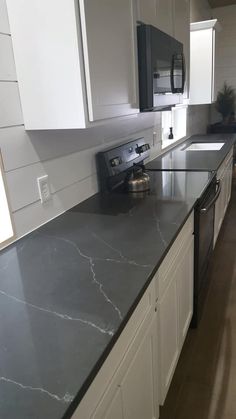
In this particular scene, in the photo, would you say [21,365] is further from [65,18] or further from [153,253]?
[65,18]

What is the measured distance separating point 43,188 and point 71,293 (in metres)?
0.62

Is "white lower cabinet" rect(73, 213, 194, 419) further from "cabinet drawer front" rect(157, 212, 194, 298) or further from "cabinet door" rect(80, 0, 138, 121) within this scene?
"cabinet door" rect(80, 0, 138, 121)

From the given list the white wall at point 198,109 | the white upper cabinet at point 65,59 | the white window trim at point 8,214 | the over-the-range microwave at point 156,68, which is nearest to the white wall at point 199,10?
the white wall at point 198,109

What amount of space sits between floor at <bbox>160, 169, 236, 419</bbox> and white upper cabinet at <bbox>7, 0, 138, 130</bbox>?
137 centimetres

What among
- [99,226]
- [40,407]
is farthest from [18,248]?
[40,407]

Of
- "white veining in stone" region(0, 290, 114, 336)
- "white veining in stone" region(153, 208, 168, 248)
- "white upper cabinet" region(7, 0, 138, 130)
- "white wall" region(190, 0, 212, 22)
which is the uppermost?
"white wall" region(190, 0, 212, 22)

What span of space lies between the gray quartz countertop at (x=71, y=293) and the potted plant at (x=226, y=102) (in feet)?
13.4

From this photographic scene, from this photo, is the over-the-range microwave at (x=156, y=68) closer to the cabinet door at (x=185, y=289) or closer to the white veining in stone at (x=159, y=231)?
the white veining in stone at (x=159, y=231)

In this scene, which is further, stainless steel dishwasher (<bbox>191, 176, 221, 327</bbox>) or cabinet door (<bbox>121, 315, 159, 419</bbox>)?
stainless steel dishwasher (<bbox>191, 176, 221, 327</bbox>)

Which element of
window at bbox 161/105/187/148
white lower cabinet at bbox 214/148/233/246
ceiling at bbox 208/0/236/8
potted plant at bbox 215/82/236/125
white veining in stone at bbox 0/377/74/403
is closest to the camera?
white veining in stone at bbox 0/377/74/403

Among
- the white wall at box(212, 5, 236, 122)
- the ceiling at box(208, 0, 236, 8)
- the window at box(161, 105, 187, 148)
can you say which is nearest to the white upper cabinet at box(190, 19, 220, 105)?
the window at box(161, 105, 187, 148)

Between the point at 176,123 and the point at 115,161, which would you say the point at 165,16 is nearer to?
the point at 115,161

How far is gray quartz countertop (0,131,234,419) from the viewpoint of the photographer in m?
0.65

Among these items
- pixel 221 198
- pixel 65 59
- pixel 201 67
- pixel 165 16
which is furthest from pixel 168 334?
pixel 201 67
